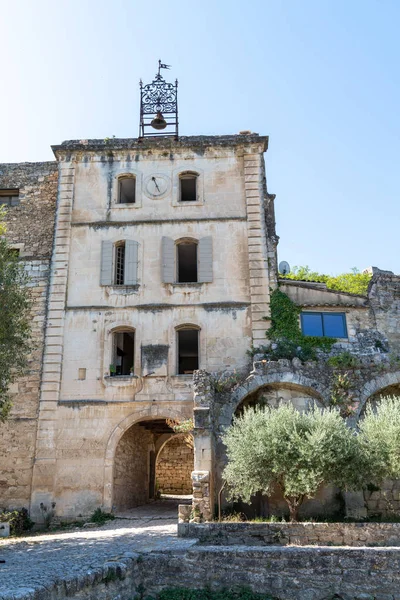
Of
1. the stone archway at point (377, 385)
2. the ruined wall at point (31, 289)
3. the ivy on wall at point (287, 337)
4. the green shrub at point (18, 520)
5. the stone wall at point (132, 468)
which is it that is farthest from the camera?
the stone wall at point (132, 468)

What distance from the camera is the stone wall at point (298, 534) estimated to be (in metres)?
12.4

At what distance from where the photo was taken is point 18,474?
19172 mm

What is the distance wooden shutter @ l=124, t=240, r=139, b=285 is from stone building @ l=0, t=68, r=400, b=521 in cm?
4

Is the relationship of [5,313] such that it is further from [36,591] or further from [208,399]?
[36,591]

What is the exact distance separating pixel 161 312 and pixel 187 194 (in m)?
5.66

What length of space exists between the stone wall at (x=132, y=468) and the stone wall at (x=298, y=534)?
698 cm

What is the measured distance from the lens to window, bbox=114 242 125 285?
2173 centimetres

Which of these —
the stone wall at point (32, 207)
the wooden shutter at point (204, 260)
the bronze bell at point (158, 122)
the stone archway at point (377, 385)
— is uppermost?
the bronze bell at point (158, 122)

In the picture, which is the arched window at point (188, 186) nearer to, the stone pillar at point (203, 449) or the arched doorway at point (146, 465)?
the arched doorway at point (146, 465)

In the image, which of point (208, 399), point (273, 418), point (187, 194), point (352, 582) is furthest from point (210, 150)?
point (352, 582)

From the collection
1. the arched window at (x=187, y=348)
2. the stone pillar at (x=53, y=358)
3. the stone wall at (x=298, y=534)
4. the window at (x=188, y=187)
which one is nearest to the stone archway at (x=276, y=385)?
the arched window at (x=187, y=348)

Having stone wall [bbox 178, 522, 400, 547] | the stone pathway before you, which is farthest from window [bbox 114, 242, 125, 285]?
stone wall [bbox 178, 522, 400, 547]

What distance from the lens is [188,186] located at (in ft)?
77.0

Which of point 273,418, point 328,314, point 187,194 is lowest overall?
point 273,418
